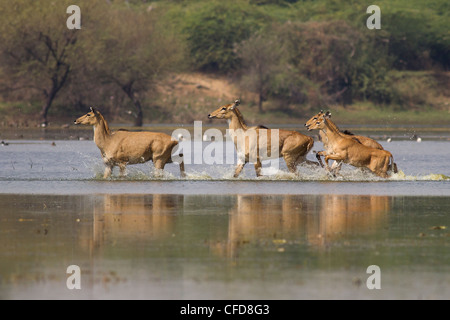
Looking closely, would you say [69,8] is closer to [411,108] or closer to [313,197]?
[411,108]

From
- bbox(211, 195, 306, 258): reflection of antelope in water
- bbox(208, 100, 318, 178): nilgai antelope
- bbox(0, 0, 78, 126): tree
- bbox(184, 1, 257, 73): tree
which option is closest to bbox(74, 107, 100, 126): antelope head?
bbox(208, 100, 318, 178): nilgai antelope

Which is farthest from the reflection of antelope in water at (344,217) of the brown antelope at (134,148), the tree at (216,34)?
the tree at (216,34)

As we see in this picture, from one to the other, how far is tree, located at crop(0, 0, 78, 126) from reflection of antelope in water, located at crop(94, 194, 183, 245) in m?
45.8

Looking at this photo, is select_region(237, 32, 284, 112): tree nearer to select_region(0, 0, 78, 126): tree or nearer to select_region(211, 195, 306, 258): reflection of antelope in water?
select_region(0, 0, 78, 126): tree

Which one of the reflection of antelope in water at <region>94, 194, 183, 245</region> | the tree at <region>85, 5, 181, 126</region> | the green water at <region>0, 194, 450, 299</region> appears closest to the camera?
the green water at <region>0, 194, 450, 299</region>

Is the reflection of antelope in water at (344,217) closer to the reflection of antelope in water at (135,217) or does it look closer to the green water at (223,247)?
the green water at (223,247)

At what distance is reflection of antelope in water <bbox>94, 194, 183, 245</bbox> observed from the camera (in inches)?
553

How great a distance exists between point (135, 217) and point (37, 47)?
50979 mm

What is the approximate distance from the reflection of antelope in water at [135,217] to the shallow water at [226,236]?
1.1 inches

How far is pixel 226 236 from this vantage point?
13.9 metres

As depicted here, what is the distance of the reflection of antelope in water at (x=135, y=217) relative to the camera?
14.0 metres

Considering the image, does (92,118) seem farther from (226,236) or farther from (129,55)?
(129,55)

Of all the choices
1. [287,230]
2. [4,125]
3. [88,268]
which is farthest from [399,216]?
[4,125]
